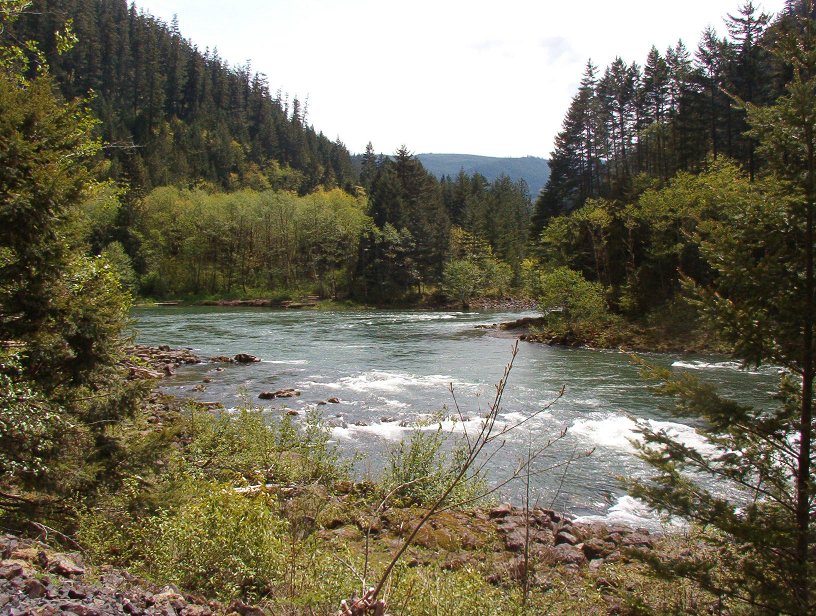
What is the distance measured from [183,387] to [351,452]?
34.6 ft

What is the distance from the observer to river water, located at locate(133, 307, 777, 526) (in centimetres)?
1210

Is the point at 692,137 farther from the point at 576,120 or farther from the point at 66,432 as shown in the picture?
the point at 66,432

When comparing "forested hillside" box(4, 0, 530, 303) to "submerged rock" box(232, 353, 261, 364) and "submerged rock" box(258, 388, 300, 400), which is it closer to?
"submerged rock" box(232, 353, 261, 364)

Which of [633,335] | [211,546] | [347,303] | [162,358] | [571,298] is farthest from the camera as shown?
[347,303]

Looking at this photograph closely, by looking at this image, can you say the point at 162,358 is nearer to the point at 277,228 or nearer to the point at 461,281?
the point at 461,281

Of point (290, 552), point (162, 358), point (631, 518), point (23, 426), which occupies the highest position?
point (23, 426)

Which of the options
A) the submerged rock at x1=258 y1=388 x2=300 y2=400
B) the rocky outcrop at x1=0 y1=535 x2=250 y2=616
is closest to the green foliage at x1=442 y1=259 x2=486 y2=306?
the submerged rock at x1=258 y1=388 x2=300 y2=400

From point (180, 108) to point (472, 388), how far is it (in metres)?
135

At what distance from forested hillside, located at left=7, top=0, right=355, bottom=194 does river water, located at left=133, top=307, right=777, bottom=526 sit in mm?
72118

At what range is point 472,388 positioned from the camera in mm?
20266

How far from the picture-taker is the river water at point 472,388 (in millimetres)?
12102

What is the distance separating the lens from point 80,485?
21.1ft

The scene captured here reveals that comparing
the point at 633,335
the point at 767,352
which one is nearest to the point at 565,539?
the point at 767,352

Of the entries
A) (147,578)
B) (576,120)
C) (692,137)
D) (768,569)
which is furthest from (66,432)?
(576,120)
